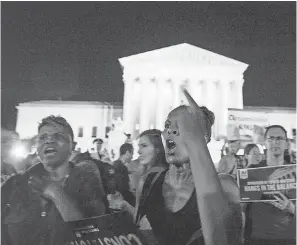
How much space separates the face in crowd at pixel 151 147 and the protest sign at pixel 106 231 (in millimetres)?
749

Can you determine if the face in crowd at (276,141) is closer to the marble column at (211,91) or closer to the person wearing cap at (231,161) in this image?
the person wearing cap at (231,161)

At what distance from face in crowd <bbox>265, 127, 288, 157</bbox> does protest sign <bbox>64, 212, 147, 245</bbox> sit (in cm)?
144

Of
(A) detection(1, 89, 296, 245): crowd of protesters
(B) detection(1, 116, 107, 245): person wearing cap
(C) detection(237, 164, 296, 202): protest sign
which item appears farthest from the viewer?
(C) detection(237, 164, 296, 202): protest sign

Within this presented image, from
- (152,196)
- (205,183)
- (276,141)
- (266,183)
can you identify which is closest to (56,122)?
(152,196)

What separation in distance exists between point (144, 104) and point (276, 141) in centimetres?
2215

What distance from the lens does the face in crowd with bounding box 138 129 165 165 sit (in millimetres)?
2618

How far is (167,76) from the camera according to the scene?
76.9 ft

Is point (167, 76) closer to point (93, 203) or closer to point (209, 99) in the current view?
point (209, 99)

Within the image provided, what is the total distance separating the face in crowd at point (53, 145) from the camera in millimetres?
2531

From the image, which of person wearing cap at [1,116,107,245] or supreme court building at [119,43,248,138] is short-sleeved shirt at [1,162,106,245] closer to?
person wearing cap at [1,116,107,245]

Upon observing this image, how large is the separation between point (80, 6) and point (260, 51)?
2516 mm

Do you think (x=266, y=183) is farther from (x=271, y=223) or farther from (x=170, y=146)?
(x=170, y=146)

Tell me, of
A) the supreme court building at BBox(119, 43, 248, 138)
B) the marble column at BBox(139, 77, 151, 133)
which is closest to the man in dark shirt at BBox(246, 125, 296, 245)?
the supreme court building at BBox(119, 43, 248, 138)

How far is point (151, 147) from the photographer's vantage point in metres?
2.68
